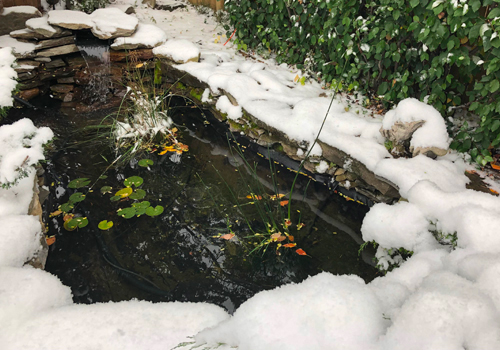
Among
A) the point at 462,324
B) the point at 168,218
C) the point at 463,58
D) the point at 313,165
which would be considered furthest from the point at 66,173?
the point at 463,58

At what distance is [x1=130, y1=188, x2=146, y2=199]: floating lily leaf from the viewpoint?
102 inches

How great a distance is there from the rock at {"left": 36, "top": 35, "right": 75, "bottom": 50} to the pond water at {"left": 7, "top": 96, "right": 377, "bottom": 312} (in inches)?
64.8

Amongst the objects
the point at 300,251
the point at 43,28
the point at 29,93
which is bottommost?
the point at 29,93

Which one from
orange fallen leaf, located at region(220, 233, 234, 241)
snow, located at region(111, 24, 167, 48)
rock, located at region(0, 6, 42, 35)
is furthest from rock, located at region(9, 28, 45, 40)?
orange fallen leaf, located at region(220, 233, 234, 241)

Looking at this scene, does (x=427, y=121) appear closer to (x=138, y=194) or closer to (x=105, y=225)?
(x=138, y=194)

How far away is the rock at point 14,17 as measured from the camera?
4039 millimetres

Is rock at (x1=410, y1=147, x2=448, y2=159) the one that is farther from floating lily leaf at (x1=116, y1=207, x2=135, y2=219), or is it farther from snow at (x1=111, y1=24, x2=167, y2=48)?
snow at (x1=111, y1=24, x2=167, y2=48)

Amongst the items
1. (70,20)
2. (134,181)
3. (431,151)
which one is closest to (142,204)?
(134,181)

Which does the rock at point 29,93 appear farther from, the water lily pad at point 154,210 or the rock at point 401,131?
the rock at point 401,131

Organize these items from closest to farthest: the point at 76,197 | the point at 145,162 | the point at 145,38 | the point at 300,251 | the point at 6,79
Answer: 1. the point at 6,79
2. the point at 300,251
3. the point at 76,197
4. the point at 145,162
5. the point at 145,38

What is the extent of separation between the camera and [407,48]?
2719mm

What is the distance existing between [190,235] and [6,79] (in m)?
1.46

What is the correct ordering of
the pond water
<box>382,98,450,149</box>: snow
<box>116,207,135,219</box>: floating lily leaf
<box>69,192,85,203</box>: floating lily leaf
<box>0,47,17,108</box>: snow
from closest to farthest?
<box>0,47,17,108</box>: snow → the pond water → <box>382,98,450,149</box>: snow → <box>116,207,135,219</box>: floating lily leaf → <box>69,192,85,203</box>: floating lily leaf

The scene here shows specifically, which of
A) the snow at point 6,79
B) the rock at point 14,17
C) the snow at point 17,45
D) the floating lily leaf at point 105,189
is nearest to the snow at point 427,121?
the floating lily leaf at point 105,189
